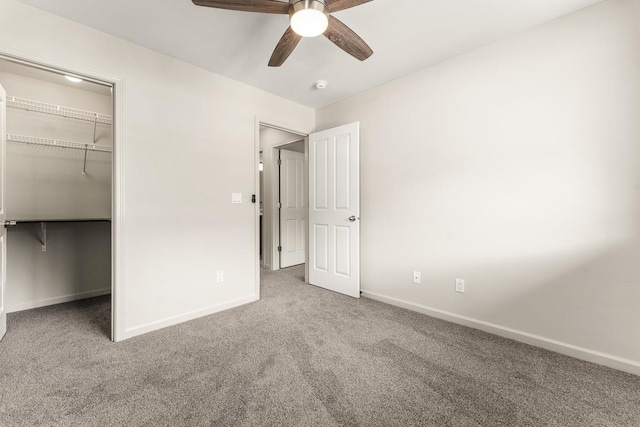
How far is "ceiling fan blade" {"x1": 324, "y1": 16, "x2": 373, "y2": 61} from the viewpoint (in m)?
1.57

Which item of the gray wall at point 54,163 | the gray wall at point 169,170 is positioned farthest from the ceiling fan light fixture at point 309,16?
the gray wall at point 54,163

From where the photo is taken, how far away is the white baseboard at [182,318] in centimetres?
220

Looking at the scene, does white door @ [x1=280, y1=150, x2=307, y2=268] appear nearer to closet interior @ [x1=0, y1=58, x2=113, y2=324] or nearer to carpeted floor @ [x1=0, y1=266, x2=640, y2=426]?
carpeted floor @ [x1=0, y1=266, x2=640, y2=426]

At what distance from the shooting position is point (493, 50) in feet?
7.29

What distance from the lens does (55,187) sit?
2977 mm

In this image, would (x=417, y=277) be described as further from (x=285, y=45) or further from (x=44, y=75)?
(x=44, y=75)

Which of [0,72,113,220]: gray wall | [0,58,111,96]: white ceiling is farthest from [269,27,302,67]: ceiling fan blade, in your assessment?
[0,72,113,220]: gray wall

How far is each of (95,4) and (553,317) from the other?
3.87 metres

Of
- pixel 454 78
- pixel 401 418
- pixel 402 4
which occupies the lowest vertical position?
pixel 401 418

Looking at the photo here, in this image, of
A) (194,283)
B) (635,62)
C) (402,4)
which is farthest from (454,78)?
(194,283)

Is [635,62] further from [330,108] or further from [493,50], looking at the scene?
[330,108]

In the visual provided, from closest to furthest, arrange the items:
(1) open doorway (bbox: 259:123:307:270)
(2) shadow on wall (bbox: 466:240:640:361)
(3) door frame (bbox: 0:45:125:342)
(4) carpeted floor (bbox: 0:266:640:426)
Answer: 1. (4) carpeted floor (bbox: 0:266:640:426)
2. (2) shadow on wall (bbox: 466:240:640:361)
3. (3) door frame (bbox: 0:45:125:342)
4. (1) open doorway (bbox: 259:123:307:270)

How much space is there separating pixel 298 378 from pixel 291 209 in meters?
3.24

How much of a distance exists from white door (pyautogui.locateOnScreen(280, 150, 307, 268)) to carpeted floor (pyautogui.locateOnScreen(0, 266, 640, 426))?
2234mm
